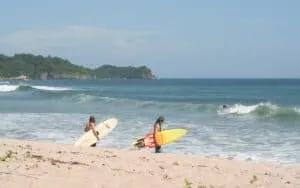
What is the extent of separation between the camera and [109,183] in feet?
29.0

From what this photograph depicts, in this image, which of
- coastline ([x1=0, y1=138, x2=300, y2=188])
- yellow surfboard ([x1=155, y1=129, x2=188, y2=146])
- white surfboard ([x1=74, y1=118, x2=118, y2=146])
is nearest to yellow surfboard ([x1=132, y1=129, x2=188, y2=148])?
yellow surfboard ([x1=155, y1=129, x2=188, y2=146])

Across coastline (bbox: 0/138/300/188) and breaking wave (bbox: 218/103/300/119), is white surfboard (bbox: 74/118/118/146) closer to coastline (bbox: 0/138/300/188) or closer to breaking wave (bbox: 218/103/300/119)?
coastline (bbox: 0/138/300/188)

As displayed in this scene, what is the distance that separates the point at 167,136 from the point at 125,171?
6.58 meters

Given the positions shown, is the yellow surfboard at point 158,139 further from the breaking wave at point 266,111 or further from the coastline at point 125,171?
the breaking wave at point 266,111

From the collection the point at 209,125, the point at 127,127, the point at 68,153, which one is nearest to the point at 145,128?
the point at 127,127

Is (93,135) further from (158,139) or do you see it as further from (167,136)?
(158,139)

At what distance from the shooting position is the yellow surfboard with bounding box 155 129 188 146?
1522 centimetres

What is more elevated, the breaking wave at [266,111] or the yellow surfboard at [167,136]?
the yellow surfboard at [167,136]

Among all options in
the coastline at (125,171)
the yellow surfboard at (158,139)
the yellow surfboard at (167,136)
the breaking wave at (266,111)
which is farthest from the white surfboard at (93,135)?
the breaking wave at (266,111)

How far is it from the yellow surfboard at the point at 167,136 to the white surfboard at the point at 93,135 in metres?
1.89

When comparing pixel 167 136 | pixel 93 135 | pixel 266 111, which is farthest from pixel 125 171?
pixel 266 111

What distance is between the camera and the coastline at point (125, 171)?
884 cm

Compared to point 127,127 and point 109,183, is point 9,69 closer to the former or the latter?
point 127,127

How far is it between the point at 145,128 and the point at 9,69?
18391cm
